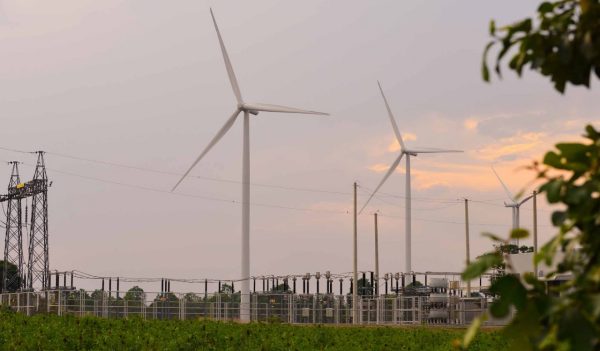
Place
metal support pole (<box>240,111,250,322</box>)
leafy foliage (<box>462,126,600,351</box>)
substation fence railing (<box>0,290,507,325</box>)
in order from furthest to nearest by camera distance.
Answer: metal support pole (<box>240,111,250,322</box>) < substation fence railing (<box>0,290,507,325</box>) < leafy foliage (<box>462,126,600,351</box>)

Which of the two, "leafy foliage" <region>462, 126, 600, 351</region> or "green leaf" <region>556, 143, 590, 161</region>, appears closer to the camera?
"leafy foliage" <region>462, 126, 600, 351</region>

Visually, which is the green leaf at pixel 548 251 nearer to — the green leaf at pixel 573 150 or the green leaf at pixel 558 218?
the green leaf at pixel 558 218

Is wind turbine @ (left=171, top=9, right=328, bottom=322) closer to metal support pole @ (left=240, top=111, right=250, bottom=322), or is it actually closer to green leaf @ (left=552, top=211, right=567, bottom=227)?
metal support pole @ (left=240, top=111, right=250, bottom=322)

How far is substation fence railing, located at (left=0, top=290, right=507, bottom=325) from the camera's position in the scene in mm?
49772

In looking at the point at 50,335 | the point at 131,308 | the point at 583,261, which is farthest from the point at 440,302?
the point at 583,261

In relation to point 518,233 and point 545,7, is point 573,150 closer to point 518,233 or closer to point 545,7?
point 518,233

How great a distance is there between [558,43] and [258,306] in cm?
5336

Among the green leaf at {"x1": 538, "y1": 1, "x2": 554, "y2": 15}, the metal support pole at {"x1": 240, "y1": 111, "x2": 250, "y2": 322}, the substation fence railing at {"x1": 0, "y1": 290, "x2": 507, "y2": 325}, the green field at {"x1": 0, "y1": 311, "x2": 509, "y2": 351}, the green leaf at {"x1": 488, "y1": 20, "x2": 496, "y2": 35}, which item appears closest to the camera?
the green leaf at {"x1": 488, "y1": 20, "x2": 496, "y2": 35}

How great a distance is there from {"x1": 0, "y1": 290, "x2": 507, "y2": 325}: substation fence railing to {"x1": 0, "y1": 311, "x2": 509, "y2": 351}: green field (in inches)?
909

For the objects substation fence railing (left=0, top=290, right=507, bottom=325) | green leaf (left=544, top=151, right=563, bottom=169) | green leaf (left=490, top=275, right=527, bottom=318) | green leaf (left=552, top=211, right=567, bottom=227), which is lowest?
substation fence railing (left=0, top=290, right=507, bottom=325)

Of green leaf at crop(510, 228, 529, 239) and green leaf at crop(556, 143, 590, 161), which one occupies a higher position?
green leaf at crop(556, 143, 590, 161)

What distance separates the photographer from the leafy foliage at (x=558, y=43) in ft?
11.1

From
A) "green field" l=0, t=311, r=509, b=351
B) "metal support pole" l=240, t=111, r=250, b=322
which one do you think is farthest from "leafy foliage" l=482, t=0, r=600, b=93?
"metal support pole" l=240, t=111, r=250, b=322

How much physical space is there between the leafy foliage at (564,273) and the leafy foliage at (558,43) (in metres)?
0.24
